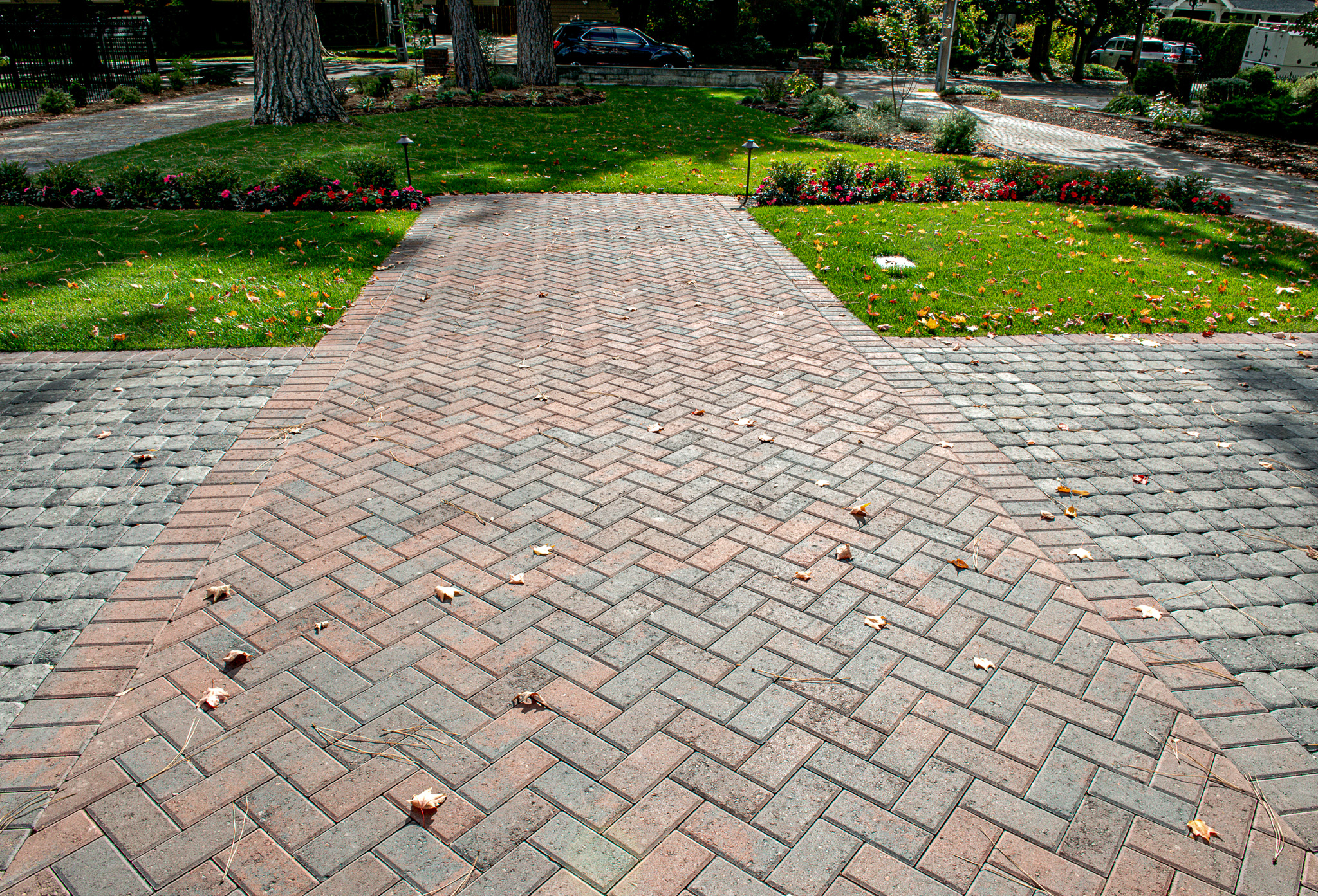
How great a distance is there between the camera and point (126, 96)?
20891 millimetres

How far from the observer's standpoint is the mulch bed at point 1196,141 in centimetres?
1644

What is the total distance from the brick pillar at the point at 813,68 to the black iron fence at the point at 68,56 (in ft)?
64.7

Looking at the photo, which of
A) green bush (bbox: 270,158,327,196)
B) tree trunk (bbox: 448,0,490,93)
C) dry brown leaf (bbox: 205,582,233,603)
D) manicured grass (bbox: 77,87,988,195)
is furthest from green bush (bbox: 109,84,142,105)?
dry brown leaf (bbox: 205,582,233,603)

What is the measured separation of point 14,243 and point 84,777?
8.39 m

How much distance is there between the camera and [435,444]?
199 inches

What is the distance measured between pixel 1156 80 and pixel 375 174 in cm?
2578

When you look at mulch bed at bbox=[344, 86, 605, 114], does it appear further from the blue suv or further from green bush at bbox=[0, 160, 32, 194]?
green bush at bbox=[0, 160, 32, 194]

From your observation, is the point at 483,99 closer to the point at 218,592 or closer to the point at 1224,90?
the point at 218,592

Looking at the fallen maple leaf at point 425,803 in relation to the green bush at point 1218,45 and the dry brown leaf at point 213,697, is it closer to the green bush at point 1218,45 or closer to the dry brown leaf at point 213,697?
the dry brown leaf at point 213,697

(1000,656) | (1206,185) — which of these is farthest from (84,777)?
(1206,185)

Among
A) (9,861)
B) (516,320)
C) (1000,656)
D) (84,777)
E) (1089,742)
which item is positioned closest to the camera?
(9,861)

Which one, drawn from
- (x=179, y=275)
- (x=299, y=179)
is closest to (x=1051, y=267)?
(x=179, y=275)

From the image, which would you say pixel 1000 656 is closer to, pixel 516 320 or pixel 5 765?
pixel 5 765

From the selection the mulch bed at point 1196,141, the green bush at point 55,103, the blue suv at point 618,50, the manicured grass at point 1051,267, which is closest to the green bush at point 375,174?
the manicured grass at point 1051,267
